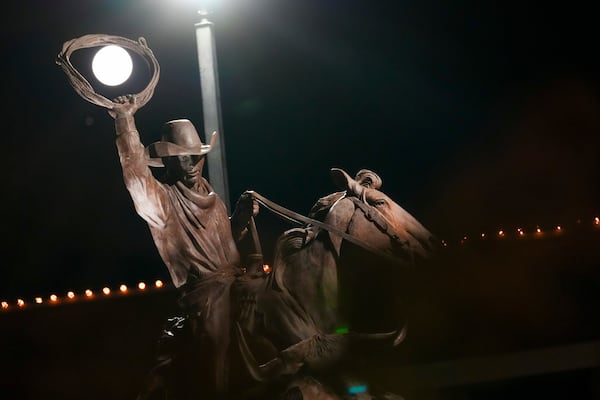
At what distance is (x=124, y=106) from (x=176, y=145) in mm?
581

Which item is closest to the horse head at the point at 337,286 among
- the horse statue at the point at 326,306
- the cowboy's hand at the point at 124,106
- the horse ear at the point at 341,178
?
the horse statue at the point at 326,306

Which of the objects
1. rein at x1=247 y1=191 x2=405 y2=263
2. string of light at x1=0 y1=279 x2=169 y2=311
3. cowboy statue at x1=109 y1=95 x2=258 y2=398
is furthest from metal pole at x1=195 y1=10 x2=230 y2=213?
string of light at x1=0 y1=279 x2=169 y2=311

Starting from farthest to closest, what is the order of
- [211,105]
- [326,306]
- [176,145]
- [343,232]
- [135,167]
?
1. [211,105]
2. [176,145]
3. [343,232]
4. [326,306]
5. [135,167]

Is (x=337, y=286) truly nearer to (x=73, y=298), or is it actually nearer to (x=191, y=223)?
(x=191, y=223)

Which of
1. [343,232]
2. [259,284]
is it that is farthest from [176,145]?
[343,232]

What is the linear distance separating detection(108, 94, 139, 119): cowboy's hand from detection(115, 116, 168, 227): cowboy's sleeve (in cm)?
3

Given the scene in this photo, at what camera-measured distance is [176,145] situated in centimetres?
819

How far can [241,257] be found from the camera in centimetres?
855

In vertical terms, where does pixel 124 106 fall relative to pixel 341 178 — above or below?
above

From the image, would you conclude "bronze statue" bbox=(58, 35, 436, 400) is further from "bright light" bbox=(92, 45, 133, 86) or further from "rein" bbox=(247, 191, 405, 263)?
"bright light" bbox=(92, 45, 133, 86)

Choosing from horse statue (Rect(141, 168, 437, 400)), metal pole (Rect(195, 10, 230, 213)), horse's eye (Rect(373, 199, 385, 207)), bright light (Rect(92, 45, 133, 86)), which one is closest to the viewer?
horse statue (Rect(141, 168, 437, 400))

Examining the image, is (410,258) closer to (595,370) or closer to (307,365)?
(307,365)

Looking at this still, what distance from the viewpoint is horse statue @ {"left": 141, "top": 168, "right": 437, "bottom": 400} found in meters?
7.70

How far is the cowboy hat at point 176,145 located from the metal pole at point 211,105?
0.36 meters
